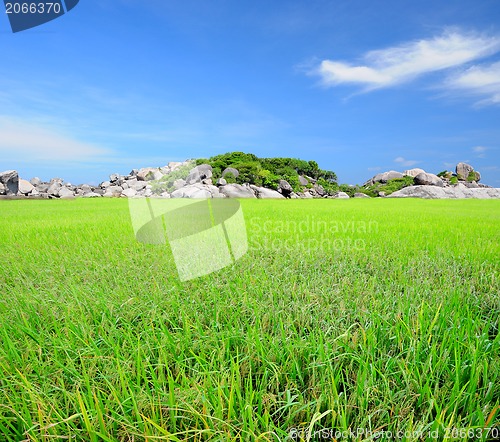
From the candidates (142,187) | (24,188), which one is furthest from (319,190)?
(24,188)

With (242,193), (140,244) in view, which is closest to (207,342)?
(140,244)

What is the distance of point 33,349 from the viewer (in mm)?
1503

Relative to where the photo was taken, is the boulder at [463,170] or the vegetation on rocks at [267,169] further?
the boulder at [463,170]

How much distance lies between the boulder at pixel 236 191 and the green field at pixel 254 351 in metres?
15.9

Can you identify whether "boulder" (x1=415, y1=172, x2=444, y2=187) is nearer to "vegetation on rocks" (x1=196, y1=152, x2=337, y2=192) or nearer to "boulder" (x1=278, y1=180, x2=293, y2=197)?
"vegetation on rocks" (x1=196, y1=152, x2=337, y2=192)

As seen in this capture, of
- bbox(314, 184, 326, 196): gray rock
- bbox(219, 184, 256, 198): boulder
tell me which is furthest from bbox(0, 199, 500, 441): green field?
bbox(314, 184, 326, 196): gray rock

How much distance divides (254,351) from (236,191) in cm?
1796

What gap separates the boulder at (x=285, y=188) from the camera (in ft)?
73.6

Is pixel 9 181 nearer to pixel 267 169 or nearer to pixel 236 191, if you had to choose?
pixel 236 191

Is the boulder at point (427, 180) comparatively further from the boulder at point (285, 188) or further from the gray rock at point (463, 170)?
the boulder at point (285, 188)

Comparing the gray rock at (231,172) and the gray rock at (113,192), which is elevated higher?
the gray rock at (231,172)

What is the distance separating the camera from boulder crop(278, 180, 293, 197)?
22438 millimetres

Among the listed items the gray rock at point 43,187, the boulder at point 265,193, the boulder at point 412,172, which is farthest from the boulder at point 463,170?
the gray rock at point 43,187

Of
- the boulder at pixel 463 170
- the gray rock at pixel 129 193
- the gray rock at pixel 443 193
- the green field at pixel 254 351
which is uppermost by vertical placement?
the boulder at pixel 463 170
